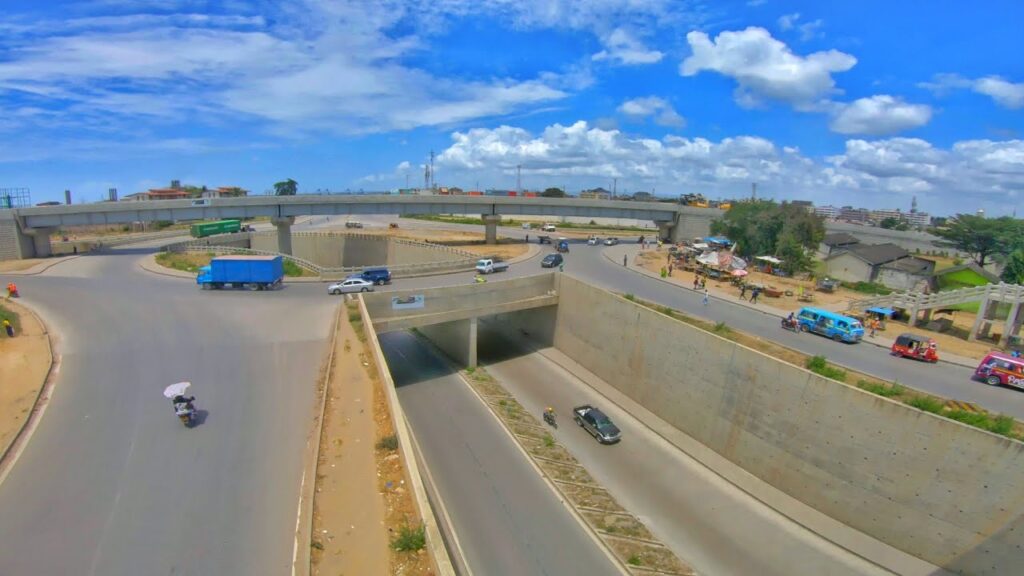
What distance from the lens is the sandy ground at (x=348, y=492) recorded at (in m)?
11.5

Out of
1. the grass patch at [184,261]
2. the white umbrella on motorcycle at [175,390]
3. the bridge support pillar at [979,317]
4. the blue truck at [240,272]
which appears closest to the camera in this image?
the white umbrella on motorcycle at [175,390]

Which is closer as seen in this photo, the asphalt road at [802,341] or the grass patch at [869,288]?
the asphalt road at [802,341]

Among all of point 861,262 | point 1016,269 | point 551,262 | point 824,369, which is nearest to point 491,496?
point 824,369

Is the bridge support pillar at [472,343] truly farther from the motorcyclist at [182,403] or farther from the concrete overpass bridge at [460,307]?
the motorcyclist at [182,403]

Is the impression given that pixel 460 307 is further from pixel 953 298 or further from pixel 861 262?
pixel 861 262

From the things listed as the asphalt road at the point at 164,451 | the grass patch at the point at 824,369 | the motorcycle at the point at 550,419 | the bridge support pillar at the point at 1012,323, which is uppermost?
the bridge support pillar at the point at 1012,323

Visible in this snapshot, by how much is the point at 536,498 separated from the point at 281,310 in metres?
21.6

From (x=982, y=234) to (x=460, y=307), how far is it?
79002mm

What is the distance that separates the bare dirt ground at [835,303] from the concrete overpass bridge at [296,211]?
2229 cm

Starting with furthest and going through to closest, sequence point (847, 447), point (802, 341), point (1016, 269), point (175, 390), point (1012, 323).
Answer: point (1016, 269) < point (802, 341) < point (1012, 323) < point (847, 447) < point (175, 390)

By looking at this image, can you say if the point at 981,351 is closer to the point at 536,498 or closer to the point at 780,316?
the point at 780,316

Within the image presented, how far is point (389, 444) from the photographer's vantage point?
627 inches

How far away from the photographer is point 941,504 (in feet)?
57.5

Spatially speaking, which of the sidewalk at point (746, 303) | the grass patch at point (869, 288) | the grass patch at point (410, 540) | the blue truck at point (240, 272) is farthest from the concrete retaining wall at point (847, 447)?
the grass patch at point (869, 288)
